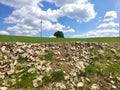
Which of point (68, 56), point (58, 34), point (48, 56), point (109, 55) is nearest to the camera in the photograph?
point (48, 56)

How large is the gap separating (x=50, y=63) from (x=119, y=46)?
8010mm

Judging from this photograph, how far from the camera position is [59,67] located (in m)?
17.6

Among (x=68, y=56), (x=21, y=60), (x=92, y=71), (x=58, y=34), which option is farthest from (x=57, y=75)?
(x=58, y=34)

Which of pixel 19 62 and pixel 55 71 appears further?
pixel 19 62

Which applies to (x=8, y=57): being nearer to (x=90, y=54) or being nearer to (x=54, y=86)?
(x=54, y=86)

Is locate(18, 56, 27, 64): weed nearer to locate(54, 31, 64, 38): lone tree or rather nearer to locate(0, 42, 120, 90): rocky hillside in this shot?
locate(0, 42, 120, 90): rocky hillside

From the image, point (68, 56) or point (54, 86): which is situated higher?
point (68, 56)

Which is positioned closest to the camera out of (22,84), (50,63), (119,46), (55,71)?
(22,84)

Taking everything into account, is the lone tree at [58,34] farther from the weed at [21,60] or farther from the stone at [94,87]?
the stone at [94,87]

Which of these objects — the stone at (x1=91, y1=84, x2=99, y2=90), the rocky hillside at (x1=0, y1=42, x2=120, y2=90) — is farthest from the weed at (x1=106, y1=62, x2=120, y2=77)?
the stone at (x1=91, y1=84, x2=99, y2=90)

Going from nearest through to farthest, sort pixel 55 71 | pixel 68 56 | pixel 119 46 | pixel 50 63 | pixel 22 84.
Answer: pixel 22 84
pixel 55 71
pixel 50 63
pixel 68 56
pixel 119 46

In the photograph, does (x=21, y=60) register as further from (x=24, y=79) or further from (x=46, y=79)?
(x=46, y=79)

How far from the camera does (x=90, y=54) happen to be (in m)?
20.5

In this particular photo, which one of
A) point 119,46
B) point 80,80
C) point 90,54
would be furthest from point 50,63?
point 119,46
